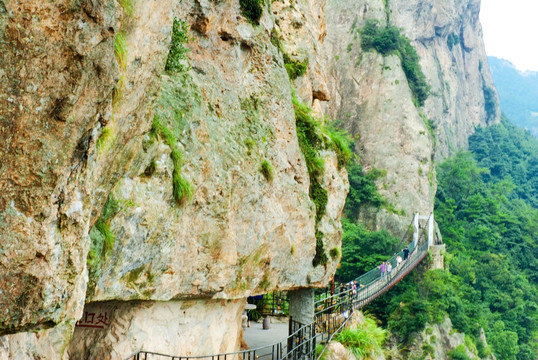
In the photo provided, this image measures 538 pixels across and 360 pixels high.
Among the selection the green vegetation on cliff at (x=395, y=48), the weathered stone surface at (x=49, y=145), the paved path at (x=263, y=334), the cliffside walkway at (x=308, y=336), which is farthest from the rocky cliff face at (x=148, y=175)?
the green vegetation on cliff at (x=395, y=48)

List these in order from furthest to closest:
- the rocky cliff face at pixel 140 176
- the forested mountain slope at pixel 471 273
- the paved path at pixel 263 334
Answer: the forested mountain slope at pixel 471 273
the paved path at pixel 263 334
the rocky cliff face at pixel 140 176

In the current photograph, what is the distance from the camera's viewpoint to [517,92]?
142 m

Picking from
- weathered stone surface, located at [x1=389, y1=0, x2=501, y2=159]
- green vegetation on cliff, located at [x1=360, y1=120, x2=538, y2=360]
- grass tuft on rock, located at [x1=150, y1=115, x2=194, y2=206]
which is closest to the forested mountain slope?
green vegetation on cliff, located at [x1=360, y1=120, x2=538, y2=360]

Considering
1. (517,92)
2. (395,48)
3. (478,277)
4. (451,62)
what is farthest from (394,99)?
(517,92)

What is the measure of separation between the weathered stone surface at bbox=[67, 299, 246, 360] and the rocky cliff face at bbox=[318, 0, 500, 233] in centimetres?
2681

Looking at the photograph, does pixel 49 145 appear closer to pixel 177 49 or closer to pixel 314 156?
pixel 177 49

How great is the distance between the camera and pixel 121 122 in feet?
15.0

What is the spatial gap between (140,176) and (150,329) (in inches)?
82.7

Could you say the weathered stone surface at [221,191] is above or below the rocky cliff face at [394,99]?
below

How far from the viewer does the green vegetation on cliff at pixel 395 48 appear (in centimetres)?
4022

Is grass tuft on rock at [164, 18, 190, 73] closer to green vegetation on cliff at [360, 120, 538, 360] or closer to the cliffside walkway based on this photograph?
the cliffside walkway

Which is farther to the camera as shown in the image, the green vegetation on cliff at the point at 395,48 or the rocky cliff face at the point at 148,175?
the green vegetation on cliff at the point at 395,48

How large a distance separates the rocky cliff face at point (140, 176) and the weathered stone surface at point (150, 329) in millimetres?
23

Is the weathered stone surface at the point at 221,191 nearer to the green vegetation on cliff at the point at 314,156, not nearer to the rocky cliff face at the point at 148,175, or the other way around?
the rocky cliff face at the point at 148,175
